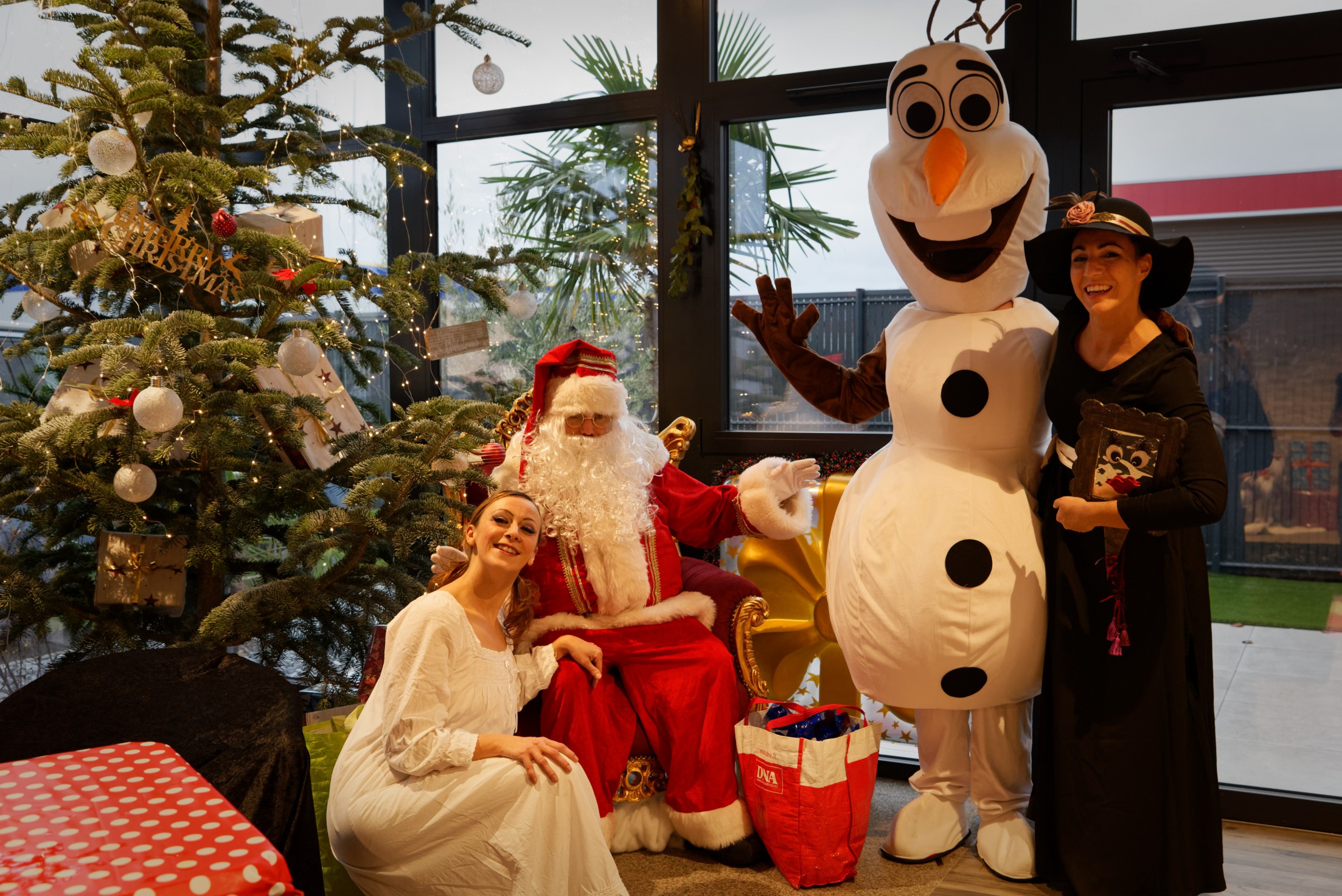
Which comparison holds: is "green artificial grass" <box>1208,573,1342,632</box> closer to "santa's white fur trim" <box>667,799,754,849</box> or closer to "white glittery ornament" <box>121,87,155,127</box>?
"santa's white fur trim" <box>667,799,754,849</box>

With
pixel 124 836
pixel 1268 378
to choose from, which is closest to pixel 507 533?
pixel 124 836

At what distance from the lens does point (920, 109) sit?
2.48 m

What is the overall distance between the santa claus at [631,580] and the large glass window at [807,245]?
0.63 meters

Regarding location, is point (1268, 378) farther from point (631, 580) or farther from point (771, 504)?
point (631, 580)

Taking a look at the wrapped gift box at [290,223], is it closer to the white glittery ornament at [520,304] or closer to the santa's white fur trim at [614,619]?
the white glittery ornament at [520,304]

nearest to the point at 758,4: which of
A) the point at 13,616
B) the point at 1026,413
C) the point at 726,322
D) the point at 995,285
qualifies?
the point at 726,322

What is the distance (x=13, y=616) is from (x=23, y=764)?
1226mm

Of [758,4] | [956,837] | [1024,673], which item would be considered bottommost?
[956,837]

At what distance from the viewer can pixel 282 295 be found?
2674mm

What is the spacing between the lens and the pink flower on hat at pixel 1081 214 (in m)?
2.24

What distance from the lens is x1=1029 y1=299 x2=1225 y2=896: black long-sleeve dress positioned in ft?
7.37

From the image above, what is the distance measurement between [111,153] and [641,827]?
2.15 metres

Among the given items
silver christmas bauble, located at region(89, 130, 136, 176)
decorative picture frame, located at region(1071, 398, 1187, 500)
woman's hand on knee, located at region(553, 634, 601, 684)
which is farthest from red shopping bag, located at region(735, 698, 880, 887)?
silver christmas bauble, located at region(89, 130, 136, 176)

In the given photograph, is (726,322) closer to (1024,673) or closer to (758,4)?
(758,4)
